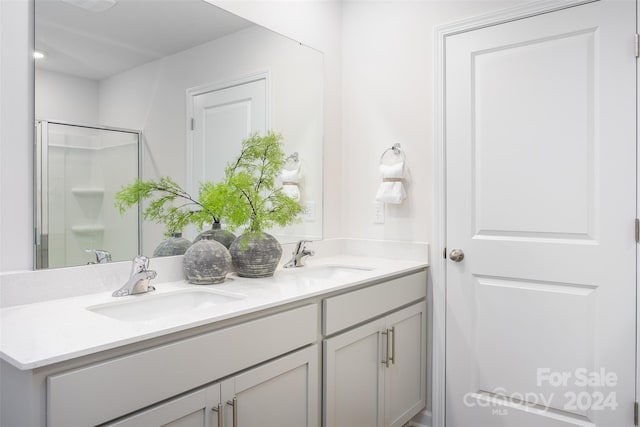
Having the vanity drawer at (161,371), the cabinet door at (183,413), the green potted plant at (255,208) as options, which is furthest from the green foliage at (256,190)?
the cabinet door at (183,413)

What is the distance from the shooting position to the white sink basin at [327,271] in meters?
2.04

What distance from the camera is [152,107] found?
1.63 m

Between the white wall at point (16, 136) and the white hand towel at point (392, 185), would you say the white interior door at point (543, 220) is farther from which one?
the white wall at point (16, 136)

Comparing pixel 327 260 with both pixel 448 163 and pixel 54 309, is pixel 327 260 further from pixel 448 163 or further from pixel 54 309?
pixel 54 309

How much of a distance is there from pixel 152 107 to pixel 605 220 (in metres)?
1.84

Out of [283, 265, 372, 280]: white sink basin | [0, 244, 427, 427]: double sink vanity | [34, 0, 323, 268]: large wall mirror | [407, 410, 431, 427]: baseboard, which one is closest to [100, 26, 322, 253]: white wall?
[34, 0, 323, 268]: large wall mirror

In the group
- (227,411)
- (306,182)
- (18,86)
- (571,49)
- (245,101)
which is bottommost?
(227,411)

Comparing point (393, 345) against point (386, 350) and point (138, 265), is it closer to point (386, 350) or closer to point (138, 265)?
point (386, 350)

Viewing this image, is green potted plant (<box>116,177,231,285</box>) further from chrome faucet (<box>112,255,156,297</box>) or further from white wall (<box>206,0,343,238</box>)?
white wall (<box>206,0,343,238</box>)

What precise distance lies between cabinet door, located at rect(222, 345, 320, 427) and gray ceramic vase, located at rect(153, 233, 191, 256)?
2.01 ft

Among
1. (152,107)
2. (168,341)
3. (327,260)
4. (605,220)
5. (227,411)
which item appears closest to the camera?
(168,341)

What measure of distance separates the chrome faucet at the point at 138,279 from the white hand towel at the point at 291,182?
3.06 ft

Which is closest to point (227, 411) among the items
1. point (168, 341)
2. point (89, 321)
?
point (168, 341)

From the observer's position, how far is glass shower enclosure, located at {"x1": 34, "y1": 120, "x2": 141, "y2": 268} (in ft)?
4.37
